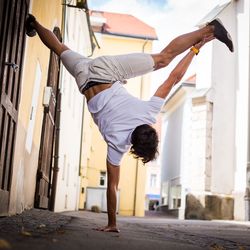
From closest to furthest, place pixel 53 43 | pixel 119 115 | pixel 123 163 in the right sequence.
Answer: pixel 119 115
pixel 53 43
pixel 123 163

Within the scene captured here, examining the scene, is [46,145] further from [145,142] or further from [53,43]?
[145,142]

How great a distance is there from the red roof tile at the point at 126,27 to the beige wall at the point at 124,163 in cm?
33

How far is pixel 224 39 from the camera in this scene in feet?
18.3

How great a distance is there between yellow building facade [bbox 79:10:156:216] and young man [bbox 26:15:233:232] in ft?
59.2

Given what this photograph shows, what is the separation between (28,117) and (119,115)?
9.50 ft

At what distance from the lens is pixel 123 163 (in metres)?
24.9

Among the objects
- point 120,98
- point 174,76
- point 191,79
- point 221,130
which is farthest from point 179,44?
point 191,79

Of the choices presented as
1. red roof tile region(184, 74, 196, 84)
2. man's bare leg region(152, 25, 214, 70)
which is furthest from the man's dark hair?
red roof tile region(184, 74, 196, 84)

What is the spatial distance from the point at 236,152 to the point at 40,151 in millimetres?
11381

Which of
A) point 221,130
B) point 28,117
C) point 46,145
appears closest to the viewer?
point 28,117

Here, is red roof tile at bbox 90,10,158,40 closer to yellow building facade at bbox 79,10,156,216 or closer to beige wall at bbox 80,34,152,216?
yellow building facade at bbox 79,10,156,216

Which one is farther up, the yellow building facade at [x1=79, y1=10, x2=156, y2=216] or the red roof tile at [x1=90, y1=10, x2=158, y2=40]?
the red roof tile at [x1=90, y1=10, x2=158, y2=40]

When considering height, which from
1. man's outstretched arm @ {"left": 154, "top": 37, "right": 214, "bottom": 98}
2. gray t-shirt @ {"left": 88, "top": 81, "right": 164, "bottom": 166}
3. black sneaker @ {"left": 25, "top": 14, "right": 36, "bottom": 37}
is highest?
black sneaker @ {"left": 25, "top": 14, "right": 36, "bottom": 37}

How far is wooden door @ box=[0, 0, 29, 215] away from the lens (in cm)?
459
